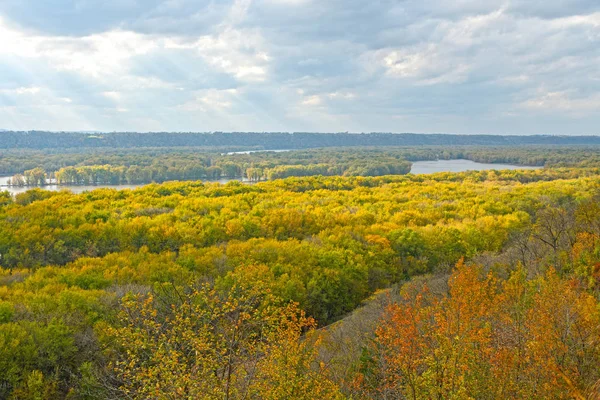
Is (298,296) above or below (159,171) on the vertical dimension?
below

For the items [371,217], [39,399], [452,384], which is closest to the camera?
[452,384]

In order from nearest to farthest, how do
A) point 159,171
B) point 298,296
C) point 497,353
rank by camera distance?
point 497,353, point 298,296, point 159,171

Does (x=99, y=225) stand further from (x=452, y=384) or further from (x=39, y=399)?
(x=452, y=384)

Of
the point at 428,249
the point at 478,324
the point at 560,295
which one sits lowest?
the point at 428,249

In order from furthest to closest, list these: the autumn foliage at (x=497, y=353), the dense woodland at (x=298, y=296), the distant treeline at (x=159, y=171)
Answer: the distant treeline at (x=159, y=171), the dense woodland at (x=298, y=296), the autumn foliage at (x=497, y=353)

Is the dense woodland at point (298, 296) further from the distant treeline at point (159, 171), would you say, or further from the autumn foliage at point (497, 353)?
the distant treeline at point (159, 171)

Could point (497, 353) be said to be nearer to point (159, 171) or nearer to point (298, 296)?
point (298, 296)

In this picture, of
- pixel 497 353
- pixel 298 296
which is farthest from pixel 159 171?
pixel 497 353

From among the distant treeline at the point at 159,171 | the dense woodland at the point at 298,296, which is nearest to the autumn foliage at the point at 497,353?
the dense woodland at the point at 298,296

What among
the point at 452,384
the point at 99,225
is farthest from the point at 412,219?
the point at 452,384
